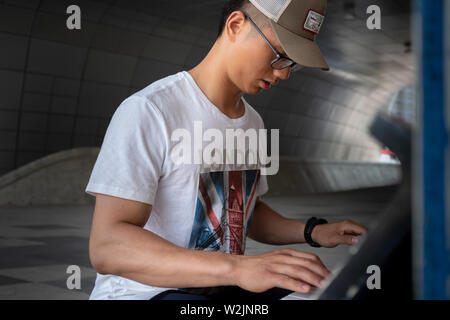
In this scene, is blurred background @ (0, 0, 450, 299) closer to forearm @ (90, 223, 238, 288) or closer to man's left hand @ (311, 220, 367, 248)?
man's left hand @ (311, 220, 367, 248)

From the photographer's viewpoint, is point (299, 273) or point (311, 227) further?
point (311, 227)

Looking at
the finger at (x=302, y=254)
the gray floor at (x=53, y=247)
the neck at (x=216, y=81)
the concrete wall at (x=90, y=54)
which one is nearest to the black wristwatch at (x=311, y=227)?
the gray floor at (x=53, y=247)

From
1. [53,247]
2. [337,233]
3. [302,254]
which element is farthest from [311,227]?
[53,247]

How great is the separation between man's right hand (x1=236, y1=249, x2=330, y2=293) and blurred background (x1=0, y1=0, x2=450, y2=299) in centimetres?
551

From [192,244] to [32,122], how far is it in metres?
14.9

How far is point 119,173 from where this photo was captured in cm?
154

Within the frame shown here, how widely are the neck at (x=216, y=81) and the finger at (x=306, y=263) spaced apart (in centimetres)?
85

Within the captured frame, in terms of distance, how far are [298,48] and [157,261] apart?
71 cm

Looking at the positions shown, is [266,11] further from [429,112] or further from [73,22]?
[73,22]

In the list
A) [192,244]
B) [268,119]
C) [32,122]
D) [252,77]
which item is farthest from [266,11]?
[268,119]

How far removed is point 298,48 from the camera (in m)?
1.66

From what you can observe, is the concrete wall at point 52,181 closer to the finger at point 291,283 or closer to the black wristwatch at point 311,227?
the black wristwatch at point 311,227

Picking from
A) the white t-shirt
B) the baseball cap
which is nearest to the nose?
the baseball cap

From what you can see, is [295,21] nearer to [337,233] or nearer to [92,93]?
[337,233]
